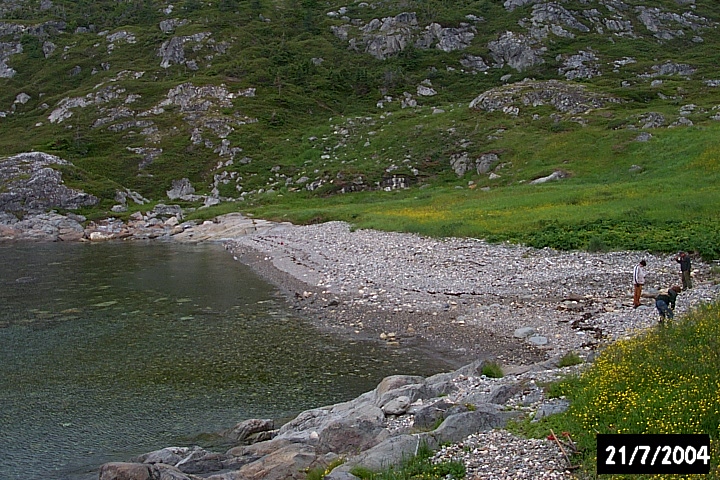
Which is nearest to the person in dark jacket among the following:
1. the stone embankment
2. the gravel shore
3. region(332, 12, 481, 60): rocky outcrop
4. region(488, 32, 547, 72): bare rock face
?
the stone embankment

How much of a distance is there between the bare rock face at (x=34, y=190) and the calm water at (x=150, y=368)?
173 feet

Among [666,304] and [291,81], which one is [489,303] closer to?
[666,304]

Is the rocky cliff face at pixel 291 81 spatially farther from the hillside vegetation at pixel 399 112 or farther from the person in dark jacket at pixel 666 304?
the person in dark jacket at pixel 666 304

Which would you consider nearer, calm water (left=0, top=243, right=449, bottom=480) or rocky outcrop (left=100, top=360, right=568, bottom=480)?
rocky outcrop (left=100, top=360, right=568, bottom=480)

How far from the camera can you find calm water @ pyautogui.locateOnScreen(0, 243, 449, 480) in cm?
1812

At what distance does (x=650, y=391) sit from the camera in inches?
437

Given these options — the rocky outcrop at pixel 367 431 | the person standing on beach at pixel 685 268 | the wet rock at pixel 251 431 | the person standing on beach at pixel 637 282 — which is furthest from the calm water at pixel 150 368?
the person standing on beach at pixel 685 268

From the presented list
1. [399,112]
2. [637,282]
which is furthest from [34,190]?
[637,282]

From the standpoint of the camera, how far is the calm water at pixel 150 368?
18.1 metres

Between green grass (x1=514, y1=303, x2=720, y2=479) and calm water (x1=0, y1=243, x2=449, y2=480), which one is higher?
green grass (x1=514, y1=303, x2=720, y2=479)

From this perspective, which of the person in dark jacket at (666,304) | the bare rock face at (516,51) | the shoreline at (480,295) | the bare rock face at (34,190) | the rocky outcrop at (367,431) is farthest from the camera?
the bare rock face at (516,51)

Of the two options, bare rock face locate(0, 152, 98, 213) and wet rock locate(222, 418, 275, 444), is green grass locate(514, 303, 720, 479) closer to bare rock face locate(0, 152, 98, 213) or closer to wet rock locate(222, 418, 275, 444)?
wet rock locate(222, 418, 275, 444)

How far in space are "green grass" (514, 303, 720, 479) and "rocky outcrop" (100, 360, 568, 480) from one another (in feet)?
3.19

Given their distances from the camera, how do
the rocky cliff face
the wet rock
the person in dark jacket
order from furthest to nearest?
the rocky cliff face
the person in dark jacket
the wet rock
